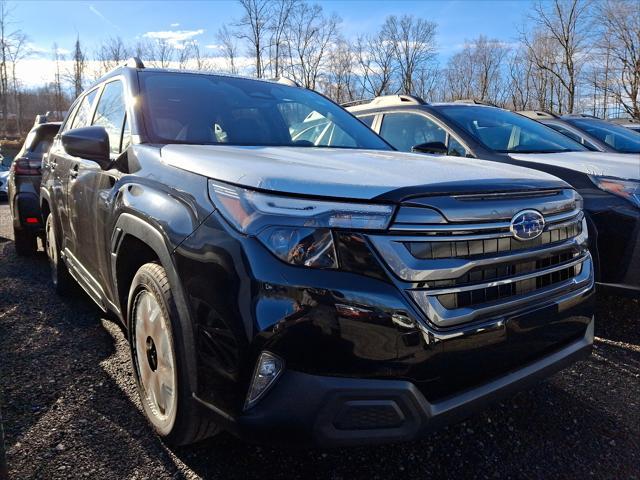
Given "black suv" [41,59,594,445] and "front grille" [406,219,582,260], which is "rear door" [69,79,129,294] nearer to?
"black suv" [41,59,594,445]

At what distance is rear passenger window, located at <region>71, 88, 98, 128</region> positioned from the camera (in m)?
3.77

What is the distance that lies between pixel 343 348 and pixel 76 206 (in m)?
2.45

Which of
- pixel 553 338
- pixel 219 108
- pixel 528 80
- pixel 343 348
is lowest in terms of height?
pixel 553 338

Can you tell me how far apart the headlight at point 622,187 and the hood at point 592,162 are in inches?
2.5

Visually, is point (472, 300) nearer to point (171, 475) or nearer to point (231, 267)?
point (231, 267)

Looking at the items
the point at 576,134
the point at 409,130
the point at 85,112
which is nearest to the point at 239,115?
the point at 85,112

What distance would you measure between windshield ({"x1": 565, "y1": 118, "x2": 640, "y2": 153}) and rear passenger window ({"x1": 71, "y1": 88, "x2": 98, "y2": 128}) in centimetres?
546

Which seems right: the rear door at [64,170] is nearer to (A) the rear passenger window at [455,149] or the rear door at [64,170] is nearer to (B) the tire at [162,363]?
(B) the tire at [162,363]

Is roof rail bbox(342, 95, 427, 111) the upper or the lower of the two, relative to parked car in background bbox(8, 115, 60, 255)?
upper

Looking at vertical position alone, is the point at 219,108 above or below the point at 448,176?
above

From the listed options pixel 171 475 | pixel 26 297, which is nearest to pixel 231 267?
pixel 171 475

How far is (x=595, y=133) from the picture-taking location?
20.9ft

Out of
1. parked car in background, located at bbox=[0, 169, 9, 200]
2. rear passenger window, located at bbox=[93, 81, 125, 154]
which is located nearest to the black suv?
rear passenger window, located at bbox=[93, 81, 125, 154]

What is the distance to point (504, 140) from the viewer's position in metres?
4.61
